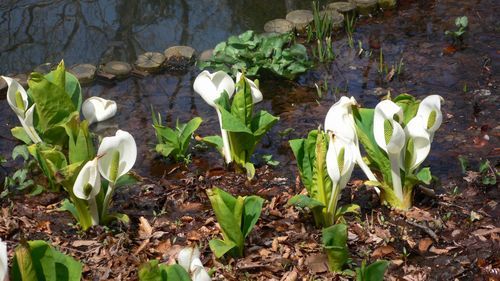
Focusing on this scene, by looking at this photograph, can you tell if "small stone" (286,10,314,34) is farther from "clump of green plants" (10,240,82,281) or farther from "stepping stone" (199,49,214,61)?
"clump of green plants" (10,240,82,281)

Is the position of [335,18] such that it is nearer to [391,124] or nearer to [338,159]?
[391,124]

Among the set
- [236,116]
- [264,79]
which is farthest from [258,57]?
[236,116]

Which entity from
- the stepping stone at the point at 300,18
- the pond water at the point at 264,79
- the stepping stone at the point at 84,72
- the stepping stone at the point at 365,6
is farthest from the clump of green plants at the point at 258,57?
the stepping stone at the point at 365,6

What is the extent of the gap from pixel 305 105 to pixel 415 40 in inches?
51.8

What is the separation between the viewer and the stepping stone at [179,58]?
5.21 m

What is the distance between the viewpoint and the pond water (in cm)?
419

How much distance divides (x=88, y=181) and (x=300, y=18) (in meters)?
3.11

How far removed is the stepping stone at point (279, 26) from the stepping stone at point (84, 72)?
1.37 metres

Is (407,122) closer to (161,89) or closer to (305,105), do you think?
(305,105)

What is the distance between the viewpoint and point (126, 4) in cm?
655

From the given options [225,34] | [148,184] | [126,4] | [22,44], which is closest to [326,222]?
[148,184]

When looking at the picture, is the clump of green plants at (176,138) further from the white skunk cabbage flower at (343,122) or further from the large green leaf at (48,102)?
the white skunk cabbage flower at (343,122)

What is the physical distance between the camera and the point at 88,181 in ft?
9.84

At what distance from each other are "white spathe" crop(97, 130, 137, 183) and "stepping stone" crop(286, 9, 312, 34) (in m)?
2.88
